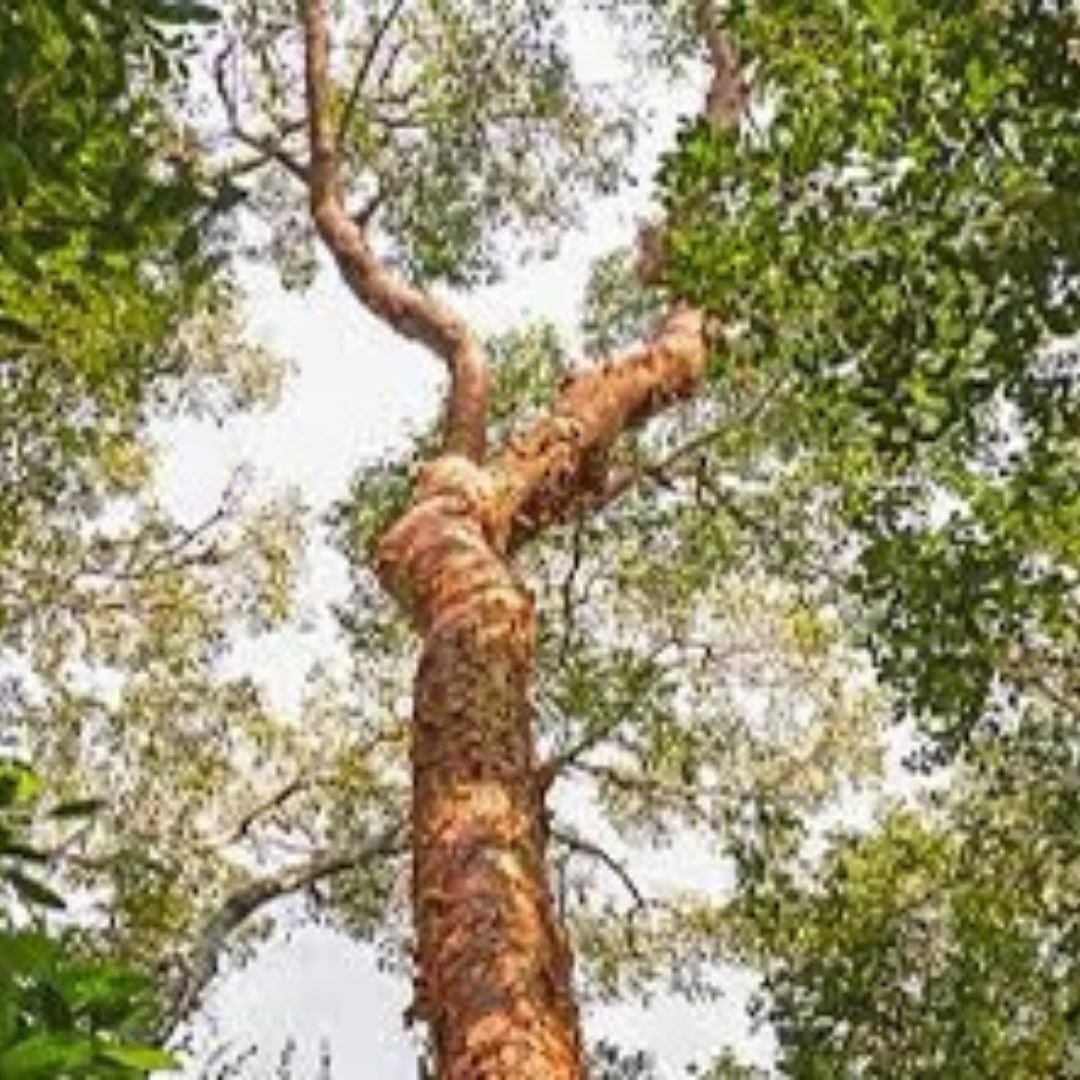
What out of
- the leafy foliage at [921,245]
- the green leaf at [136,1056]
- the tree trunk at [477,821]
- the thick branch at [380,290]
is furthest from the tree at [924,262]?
the green leaf at [136,1056]

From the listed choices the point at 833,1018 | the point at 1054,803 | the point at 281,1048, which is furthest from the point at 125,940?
the point at 1054,803

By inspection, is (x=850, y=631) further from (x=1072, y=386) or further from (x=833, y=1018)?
(x=1072, y=386)

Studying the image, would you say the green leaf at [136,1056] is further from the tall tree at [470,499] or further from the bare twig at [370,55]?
the bare twig at [370,55]

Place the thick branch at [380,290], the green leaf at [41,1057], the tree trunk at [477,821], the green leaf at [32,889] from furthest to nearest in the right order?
the thick branch at [380,290], the tree trunk at [477,821], the green leaf at [32,889], the green leaf at [41,1057]

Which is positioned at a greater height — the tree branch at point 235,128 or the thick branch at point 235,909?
the tree branch at point 235,128

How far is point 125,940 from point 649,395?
6.34 meters

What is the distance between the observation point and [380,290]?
14.1 metres

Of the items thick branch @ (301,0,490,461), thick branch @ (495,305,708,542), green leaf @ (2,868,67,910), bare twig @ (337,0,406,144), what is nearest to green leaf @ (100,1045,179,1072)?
green leaf @ (2,868,67,910)

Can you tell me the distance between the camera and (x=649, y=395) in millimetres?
12461

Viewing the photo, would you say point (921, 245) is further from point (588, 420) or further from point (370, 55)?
point (370, 55)

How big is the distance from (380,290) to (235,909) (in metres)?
4.11

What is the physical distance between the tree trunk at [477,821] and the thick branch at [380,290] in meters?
2.39

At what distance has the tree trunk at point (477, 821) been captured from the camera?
652 cm

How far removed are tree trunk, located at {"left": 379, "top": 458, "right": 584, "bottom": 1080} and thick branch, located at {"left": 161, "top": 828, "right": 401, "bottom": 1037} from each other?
3.33 m
